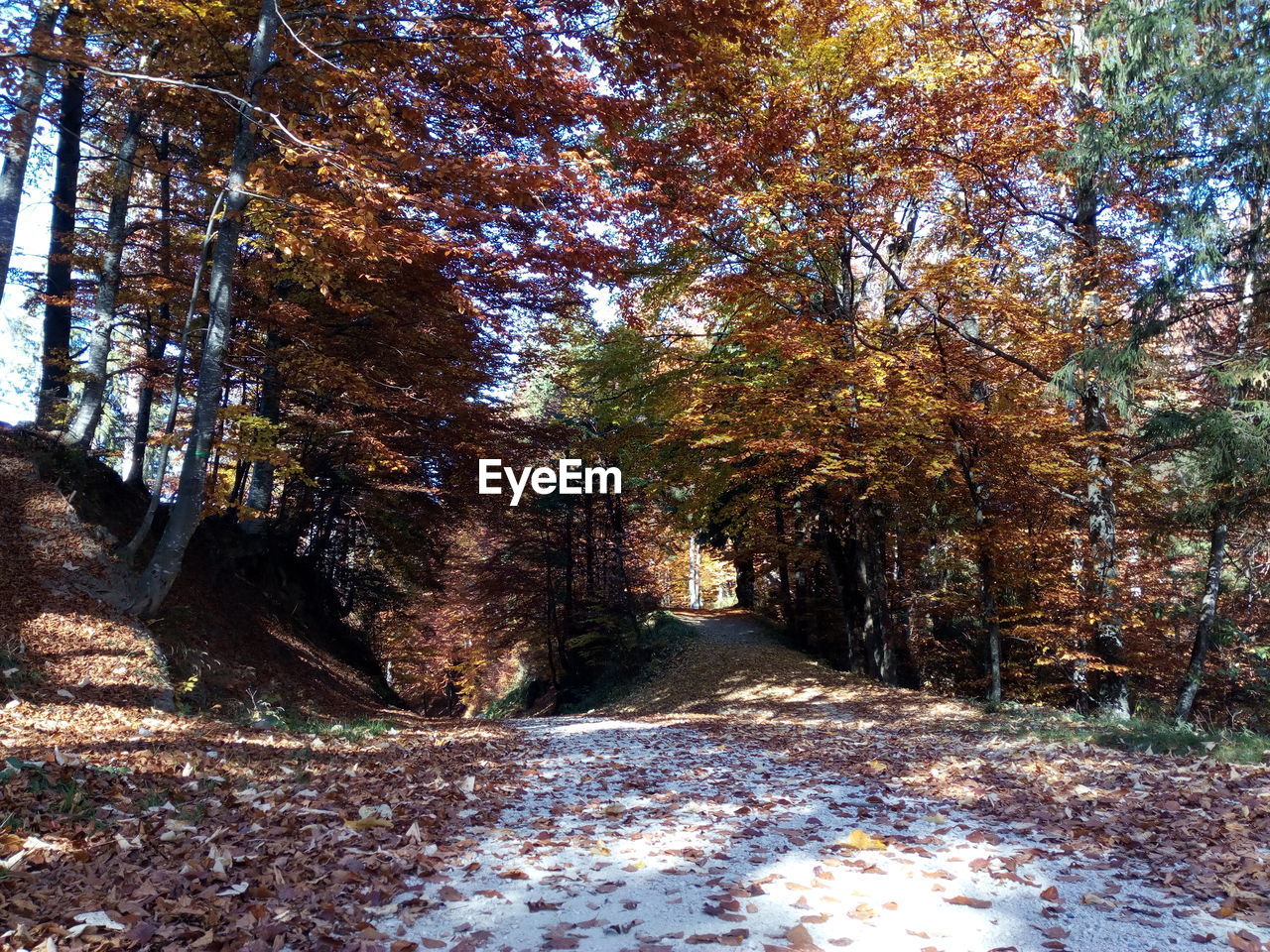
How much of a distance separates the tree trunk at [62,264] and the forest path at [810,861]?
8225 mm

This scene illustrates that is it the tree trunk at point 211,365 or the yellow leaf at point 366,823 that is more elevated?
the tree trunk at point 211,365

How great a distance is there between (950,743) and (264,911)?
7105 mm

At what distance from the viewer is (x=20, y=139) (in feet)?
23.9

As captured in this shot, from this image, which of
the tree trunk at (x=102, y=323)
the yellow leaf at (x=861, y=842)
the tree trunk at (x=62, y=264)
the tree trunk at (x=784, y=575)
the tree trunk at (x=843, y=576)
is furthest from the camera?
the tree trunk at (x=784, y=575)

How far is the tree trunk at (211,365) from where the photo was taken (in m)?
7.85

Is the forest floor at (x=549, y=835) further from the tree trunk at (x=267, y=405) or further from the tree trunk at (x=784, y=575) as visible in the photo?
the tree trunk at (x=784, y=575)

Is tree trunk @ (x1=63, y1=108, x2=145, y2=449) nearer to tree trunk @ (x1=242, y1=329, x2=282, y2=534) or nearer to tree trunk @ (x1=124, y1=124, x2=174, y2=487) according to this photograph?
tree trunk @ (x1=124, y1=124, x2=174, y2=487)

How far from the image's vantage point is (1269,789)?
4.92 metres

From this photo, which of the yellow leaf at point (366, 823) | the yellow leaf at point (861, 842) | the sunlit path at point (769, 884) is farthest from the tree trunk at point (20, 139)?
the yellow leaf at point (861, 842)

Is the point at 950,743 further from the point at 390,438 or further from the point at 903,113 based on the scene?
the point at 390,438

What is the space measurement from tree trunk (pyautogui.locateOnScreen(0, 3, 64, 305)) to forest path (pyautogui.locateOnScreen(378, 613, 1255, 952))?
23.8 feet

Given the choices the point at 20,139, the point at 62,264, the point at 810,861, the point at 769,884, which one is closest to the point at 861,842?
the point at 810,861

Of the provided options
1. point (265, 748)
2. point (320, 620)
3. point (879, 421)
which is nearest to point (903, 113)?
point (879, 421)

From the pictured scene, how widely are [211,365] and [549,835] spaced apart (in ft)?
20.7
